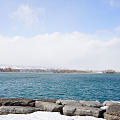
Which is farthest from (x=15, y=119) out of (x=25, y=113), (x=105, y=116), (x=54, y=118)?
(x=105, y=116)

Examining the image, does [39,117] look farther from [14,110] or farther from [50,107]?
[14,110]

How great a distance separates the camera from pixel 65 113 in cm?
641

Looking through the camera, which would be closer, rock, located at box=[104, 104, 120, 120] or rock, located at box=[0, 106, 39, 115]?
rock, located at box=[104, 104, 120, 120]

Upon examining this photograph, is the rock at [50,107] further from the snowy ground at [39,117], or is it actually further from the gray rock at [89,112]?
the gray rock at [89,112]

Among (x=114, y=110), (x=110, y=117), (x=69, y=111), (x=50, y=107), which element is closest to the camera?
(x=110, y=117)

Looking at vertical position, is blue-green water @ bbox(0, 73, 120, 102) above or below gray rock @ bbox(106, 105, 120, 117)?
below

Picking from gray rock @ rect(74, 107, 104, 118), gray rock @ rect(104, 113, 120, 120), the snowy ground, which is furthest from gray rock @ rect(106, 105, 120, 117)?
the snowy ground

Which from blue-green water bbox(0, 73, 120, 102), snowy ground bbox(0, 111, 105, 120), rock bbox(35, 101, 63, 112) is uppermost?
rock bbox(35, 101, 63, 112)

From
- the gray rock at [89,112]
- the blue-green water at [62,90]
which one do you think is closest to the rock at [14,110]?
the gray rock at [89,112]

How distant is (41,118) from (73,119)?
1166 mm

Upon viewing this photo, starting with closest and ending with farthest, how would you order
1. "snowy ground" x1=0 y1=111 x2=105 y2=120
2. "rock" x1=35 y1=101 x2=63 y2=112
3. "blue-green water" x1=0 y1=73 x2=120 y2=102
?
"snowy ground" x1=0 y1=111 x2=105 y2=120 → "rock" x1=35 y1=101 x2=63 y2=112 → "blue-green water" x1=0 y1=73 x2=120 y2=102

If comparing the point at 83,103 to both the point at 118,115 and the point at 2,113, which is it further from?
the point at 2,113

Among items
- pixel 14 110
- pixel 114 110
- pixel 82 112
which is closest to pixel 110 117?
pixel 114 110

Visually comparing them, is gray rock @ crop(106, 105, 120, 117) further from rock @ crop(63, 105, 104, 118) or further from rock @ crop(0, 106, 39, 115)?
rock @ crop(0, 106, 39, 115)
